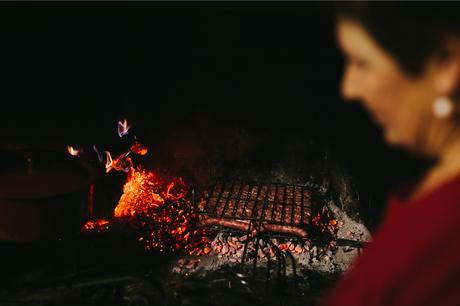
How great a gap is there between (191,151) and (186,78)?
110cm

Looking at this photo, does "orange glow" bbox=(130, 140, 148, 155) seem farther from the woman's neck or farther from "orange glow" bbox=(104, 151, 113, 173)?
the woman's neck

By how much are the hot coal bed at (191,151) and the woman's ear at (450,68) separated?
2.51 meters

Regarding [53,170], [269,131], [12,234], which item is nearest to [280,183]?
[269,131]

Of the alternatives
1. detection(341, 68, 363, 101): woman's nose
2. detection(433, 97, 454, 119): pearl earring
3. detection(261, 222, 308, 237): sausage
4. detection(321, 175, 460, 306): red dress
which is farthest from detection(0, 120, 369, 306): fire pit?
detection(433, 97, 454, 119): pearl earring

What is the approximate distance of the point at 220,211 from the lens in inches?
172

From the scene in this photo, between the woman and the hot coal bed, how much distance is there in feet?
7.88

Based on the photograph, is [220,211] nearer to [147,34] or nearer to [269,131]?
[269,131]

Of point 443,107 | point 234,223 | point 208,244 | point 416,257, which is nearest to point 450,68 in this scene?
point 443,107

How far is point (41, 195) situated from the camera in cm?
291

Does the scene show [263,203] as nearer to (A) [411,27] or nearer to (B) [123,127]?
(B) [123,127]

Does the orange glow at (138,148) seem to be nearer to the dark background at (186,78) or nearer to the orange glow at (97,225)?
the dark background at (186,78)

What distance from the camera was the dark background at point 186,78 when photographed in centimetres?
375

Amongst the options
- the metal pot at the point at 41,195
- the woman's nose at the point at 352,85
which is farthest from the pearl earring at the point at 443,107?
the metal pot at the point at 41,195

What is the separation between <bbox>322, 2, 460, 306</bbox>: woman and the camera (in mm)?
937
